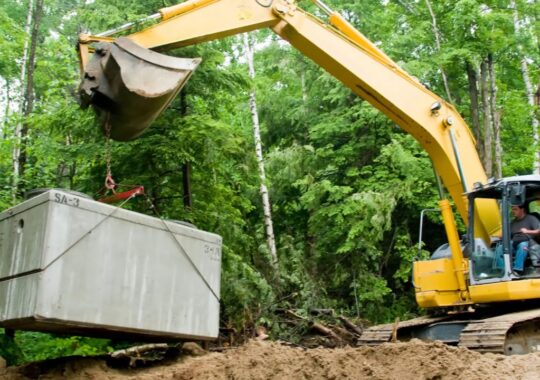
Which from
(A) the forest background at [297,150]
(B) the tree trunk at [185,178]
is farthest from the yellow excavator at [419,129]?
(B) the tree trunk at [185,178]

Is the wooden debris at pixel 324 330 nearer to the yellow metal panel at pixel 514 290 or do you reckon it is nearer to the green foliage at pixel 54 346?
the green foliage at pixel 54 346

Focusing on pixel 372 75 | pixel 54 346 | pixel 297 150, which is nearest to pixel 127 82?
pixel 372 75

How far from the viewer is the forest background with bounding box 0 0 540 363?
9.44 meters

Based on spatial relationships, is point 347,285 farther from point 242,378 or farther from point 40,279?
point 40,279

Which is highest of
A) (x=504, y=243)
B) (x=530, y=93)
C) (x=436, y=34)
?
(x=436, y=34)

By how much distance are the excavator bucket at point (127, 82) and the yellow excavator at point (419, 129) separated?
0.4 inches

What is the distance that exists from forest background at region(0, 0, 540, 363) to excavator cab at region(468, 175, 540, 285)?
388cm

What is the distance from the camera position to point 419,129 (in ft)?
27.7

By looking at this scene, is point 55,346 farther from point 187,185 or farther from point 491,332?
point 491,332

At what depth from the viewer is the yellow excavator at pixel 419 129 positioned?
18.7 ft

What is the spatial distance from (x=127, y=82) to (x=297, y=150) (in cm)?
1162

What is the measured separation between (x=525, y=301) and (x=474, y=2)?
9.36 metres

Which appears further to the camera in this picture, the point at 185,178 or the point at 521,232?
the point at 185,178

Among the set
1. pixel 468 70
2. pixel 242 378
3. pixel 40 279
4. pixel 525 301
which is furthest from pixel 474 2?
pixel 40 279
